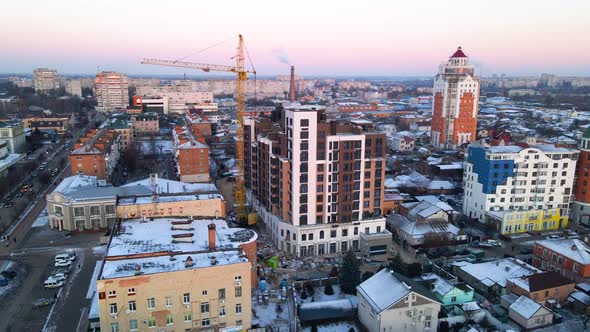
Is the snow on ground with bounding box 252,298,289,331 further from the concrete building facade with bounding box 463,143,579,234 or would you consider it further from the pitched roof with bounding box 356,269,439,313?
the concrete building facade with bounding box 463,143,579,234

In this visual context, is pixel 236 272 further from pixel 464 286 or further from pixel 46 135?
pixel 46 135

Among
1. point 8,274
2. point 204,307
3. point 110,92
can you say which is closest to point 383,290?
point 204,307

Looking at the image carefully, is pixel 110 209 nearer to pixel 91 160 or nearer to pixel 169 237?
pixel 91 160

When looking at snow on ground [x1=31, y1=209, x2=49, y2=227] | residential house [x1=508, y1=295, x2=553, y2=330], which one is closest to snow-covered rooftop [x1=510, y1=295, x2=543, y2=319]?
residential house [x1=508, y1=295, x2=553, y2=330]

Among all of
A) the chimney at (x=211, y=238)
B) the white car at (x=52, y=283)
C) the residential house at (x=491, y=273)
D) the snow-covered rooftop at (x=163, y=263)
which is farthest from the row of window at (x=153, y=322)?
the residential house at (x=491, y=273)

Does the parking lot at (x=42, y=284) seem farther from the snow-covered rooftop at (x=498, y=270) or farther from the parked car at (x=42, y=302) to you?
the snow-covered rooftop at (x=498, y=270)
